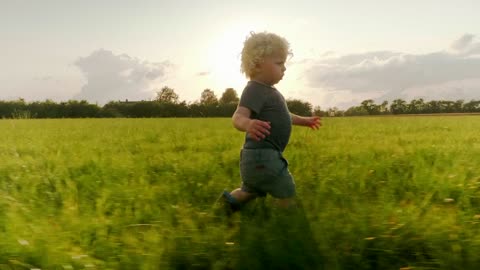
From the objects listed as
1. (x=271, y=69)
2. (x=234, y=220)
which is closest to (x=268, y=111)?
(x=271, y=69)

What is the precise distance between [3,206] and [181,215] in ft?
4.58

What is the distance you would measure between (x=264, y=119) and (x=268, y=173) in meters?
0.47

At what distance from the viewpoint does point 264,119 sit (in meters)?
3.64

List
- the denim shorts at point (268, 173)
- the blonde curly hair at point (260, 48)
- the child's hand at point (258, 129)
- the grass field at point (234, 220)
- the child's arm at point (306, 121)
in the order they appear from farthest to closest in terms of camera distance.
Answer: the child's arm at point (306, 121)
the blonde curly hair at point (260, 48)
the denim shorts at point (268, 173)
the child's hand at point (258, 129)
the grass field at point (234, 220)

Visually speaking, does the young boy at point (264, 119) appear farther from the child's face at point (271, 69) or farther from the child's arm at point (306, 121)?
the child's arm at point (306, 121)

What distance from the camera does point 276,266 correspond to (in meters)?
2.30

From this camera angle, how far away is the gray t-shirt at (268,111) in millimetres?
3514

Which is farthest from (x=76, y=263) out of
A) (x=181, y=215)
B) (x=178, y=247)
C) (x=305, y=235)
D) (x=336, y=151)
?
(x=336, y=151)

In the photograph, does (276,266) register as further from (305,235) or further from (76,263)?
(76,263)

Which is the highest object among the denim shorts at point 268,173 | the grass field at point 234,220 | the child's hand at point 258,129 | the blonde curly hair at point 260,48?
the blonde curly hair at point 260,48

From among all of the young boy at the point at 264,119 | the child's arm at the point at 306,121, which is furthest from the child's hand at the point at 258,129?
the child's arm at the point at 306,121

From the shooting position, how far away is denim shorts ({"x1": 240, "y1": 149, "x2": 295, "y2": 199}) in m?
3.46

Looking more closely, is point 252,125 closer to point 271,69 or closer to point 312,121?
point 271,69

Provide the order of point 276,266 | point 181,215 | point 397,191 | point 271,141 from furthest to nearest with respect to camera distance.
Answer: point 397,191 → point 271,141 → point 181,215 → point 276,266
